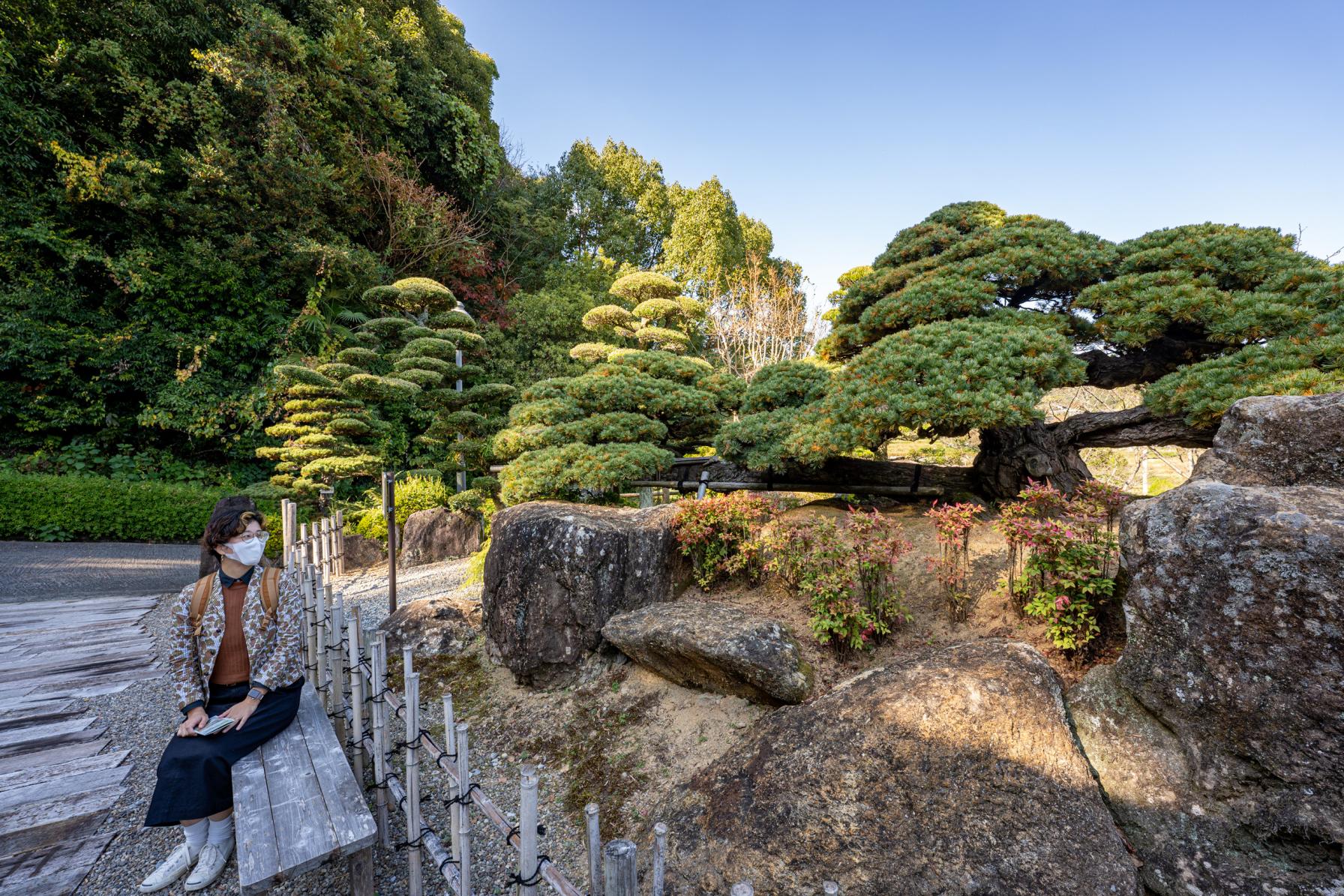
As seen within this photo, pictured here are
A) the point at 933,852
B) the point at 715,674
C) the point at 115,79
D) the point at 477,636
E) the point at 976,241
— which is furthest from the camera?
the point at 115,79

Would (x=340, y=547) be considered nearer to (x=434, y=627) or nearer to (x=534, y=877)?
(x=434, y=627)

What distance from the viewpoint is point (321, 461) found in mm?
8664

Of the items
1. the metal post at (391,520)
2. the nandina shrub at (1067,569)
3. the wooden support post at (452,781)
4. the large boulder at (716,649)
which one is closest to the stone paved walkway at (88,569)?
the metal post at (391,520)

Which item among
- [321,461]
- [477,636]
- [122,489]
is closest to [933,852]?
[477,636]

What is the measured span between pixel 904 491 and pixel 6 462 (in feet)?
50.2

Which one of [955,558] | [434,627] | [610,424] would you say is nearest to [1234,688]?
[955,558]

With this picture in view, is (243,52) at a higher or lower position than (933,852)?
higher

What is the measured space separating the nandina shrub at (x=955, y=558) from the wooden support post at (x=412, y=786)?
11.3 feet

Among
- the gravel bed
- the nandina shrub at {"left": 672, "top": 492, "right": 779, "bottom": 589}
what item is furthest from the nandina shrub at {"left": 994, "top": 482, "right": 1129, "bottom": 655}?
the gravel bed

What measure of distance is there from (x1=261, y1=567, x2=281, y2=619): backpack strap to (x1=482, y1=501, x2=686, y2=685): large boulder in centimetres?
204

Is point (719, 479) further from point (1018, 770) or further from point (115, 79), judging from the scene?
point (115, 79)

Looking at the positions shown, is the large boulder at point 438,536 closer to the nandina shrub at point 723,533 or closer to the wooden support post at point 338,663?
the nandina shrub at point 723,533

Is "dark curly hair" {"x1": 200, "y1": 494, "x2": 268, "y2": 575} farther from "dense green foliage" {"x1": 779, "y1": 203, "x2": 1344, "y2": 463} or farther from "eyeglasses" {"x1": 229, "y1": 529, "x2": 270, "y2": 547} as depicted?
"dense green foliage" {"x1": 779, "y1": 203, "x2": 1344, "y2": 463}

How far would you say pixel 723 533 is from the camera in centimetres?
455
